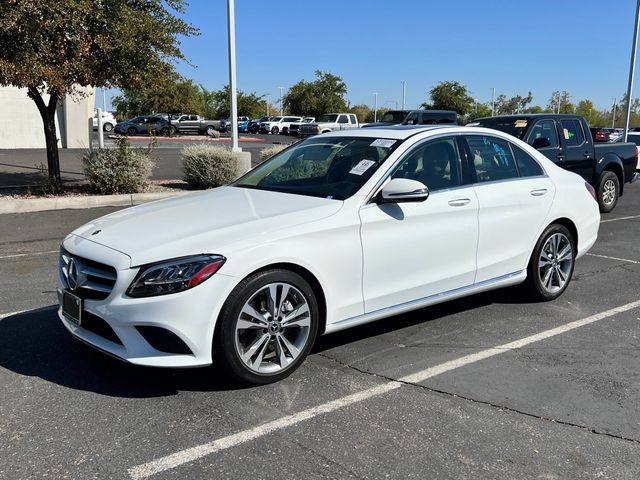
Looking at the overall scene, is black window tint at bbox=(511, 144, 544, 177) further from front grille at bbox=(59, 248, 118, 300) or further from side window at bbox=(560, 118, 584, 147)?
side window at bbox=(560, 118, 584, 147)

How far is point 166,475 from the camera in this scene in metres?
2.90

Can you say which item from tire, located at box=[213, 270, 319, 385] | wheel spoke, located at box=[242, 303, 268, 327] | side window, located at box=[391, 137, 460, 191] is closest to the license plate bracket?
tire, located at box=[213, 270, 319, 385]

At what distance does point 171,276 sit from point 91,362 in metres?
1.23

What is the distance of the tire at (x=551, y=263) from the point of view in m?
5.59

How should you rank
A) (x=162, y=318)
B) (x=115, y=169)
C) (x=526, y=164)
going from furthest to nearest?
1. (x=115, y=169)
2. (x=526, y=164)
3. (x=162, y=318)

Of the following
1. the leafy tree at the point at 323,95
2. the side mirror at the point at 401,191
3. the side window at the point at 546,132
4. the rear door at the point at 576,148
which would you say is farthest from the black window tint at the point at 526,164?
the leafy tree at the point at 323,95

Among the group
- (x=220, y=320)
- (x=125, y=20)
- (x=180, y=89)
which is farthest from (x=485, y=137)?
(x=180, y=89)

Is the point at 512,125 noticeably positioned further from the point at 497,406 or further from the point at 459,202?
the point at 497,406

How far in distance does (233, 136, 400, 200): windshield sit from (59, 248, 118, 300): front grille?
5.09 ft

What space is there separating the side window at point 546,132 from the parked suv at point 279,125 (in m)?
47.6

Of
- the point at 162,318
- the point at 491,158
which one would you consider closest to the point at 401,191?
the point at 491,158

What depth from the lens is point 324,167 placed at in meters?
4.87

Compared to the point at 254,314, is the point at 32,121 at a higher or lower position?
higher

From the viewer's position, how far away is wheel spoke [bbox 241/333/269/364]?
3.75 m
